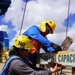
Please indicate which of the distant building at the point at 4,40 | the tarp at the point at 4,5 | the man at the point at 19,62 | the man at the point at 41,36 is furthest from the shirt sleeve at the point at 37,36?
the distant building at the point at 4,40

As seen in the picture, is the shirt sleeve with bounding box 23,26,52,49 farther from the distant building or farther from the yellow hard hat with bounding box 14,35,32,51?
the distant building

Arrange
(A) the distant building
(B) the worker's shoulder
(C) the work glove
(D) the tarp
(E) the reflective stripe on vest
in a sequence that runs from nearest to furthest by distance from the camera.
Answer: (B) the worker's shoulder, (C) the work glove, (E) the reflective stripe on vest, (D) the tarp, (A) the distant building

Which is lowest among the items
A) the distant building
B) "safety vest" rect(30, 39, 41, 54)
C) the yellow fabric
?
the distant building

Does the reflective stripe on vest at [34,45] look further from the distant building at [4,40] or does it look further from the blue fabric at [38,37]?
the distant building at [4,40]

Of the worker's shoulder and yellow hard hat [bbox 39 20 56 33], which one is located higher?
yellow hard hat [bbox 39 20 56 33]

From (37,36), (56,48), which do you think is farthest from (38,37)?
(56,48)

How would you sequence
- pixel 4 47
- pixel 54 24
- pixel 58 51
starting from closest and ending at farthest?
pixel 58 51 → pixel 54 24 → pixel 4 47

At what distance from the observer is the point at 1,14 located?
18891mm

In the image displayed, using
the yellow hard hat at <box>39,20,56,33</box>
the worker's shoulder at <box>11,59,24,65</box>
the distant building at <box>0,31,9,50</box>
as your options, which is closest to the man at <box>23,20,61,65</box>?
the yellow hard hat at <box>39,20,56,33</box>

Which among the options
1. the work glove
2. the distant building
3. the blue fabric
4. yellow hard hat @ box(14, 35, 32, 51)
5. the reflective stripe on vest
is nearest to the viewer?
yellow hard hat @ box(14, 35, 32, 51)

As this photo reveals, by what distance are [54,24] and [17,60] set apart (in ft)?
5.94

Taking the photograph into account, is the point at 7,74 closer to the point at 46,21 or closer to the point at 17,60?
the point at 17,60

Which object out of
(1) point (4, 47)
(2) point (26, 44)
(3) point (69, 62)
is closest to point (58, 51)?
(3) point (69, 62)

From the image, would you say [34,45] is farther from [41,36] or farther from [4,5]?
[4,5]
